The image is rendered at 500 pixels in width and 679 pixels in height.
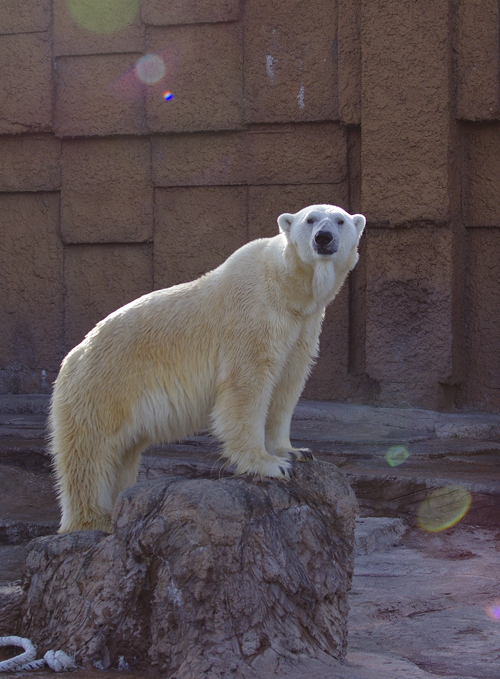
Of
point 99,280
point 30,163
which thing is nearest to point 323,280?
point 99,280

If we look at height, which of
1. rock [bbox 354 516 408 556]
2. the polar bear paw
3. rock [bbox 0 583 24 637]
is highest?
the polar bear paw

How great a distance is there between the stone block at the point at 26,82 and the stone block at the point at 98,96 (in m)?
0.09

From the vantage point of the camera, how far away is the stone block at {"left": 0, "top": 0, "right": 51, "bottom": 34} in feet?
19.3

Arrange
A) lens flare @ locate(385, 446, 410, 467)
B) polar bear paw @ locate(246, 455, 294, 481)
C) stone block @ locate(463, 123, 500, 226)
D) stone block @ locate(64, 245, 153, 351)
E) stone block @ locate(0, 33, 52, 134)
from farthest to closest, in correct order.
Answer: stone block @ locate(64, 245, 153, 351) → stone block @ locate(0, 33, 52, 134) → stone block @ locate(463, 123, 500, 226) → lens flare @ locate(385, 446, 410, 467) → polar bear paw @ locate(246, 455, 294, 481)

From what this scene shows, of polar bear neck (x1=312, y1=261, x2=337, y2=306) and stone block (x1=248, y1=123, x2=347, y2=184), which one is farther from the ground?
stone block (x1=248, y1=123, x2=347, y2=184)

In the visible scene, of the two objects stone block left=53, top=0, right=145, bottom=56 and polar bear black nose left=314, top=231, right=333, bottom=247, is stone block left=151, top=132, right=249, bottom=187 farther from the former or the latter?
polar bear black nose left=314, top=231, right=333, bottom=247

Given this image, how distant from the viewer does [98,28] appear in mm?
5820

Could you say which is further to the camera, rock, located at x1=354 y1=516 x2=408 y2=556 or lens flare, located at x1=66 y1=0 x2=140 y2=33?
lens flare, located at x1=66 y1=0 x2=140 y2=33

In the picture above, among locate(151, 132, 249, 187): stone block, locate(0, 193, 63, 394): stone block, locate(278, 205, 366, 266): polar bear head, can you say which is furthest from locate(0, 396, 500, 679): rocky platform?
locate(151, 132, 249, 187): stone block

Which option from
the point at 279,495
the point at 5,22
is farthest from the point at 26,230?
the point at 279,495

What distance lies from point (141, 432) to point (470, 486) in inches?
72.8

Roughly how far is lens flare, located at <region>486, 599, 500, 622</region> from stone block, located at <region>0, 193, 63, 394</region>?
4074mm

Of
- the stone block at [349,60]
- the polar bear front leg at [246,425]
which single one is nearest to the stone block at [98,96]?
the stone block at [349,60]

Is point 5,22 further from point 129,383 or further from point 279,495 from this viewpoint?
point 279,495
